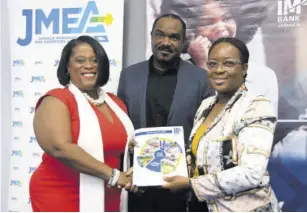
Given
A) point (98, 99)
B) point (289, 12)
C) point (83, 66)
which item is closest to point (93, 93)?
point (98, 99)

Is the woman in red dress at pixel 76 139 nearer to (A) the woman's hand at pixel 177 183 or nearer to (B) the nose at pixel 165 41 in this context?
(A) the woman's hand at pixel 177 183

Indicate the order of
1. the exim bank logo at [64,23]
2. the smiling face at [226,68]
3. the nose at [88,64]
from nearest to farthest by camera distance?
the smiling face at [226,68] → the nose at [88,64] → the exim bank logo at [64,23]

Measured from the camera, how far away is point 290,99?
8.40 ft

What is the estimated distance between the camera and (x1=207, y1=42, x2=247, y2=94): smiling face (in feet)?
5.76

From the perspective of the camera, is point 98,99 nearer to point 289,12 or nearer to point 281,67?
point 281,67

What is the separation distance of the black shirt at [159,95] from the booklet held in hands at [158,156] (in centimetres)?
34

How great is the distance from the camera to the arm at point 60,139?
1.80m

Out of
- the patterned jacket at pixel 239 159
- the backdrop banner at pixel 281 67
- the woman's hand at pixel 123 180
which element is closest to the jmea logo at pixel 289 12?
the backdrop banner at pixel 281 67

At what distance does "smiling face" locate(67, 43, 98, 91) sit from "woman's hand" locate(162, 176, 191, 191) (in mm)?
594

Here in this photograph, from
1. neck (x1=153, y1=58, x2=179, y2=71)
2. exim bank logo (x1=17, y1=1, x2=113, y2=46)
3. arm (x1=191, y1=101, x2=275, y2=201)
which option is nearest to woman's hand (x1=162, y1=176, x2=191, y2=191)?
arm (x1=191, y1=101, x2=275, y2=201)

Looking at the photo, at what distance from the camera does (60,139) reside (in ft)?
5.92

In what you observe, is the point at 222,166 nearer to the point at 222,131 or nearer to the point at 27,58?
the point at 222,131

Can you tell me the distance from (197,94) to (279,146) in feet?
2.23

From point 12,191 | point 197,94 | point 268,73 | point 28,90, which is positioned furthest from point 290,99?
point 12,191
